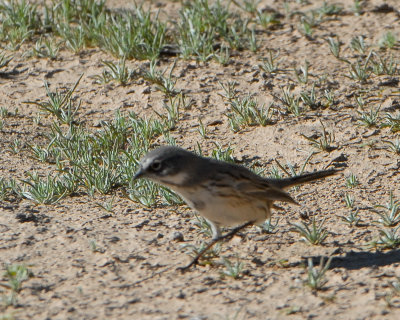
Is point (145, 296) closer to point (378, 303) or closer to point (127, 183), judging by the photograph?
point (378, 303)

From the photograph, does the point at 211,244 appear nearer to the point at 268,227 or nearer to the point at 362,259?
the point at 268,227

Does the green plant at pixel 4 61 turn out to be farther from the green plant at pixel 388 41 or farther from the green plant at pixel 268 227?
the green plant at pixel 388 41

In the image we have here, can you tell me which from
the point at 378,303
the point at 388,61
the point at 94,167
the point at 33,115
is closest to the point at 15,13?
the point at 33,115

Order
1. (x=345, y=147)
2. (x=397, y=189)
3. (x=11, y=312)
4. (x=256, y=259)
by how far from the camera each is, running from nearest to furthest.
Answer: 1. (x=11, y=312)
2. (x=256, y=259)
3. (x=397, y=189)
4. (x=345, y=147)

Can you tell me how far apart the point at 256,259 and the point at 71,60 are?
15.0 ft

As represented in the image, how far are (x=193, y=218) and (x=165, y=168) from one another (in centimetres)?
107

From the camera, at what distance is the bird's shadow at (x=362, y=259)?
258 inches

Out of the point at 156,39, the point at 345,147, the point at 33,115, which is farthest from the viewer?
the point at 156,39

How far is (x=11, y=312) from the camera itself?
5.75 metres

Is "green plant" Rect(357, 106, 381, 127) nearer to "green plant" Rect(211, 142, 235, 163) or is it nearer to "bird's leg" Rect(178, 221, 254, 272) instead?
"green plant" Rect(211, 142, 235, 163)

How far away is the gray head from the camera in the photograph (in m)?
6.52

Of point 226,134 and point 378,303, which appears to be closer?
point 378,303

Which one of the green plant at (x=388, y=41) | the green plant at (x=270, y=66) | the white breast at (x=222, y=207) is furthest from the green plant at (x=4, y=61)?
the green plant at (x=388, y=41)

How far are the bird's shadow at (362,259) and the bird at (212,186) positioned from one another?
0.60 metres
